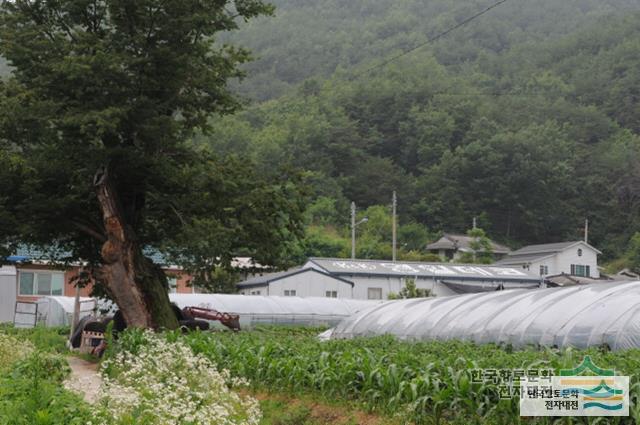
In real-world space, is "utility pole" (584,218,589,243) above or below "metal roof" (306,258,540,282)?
above

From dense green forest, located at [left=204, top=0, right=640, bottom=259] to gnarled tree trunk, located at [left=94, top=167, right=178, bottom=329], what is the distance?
39.3 metres

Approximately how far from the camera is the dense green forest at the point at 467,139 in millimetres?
70500

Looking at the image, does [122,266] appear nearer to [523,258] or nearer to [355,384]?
[355,384]

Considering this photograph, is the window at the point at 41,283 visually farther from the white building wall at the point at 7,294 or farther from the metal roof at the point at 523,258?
the metal roof at the point at 523,258

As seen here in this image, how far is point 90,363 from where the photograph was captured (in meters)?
21.2

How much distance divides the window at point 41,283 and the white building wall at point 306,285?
10.4 metres

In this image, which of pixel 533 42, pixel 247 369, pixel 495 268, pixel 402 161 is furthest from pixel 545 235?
pixel 247 369

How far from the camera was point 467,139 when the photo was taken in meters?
75.8

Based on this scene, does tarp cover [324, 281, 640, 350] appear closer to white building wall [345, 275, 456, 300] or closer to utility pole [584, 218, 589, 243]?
white building wall [345, 275, 456, 300]

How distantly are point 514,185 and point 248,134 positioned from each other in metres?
21.6

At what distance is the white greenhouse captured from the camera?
35713 mm

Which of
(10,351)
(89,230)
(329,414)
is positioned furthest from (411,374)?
(89,230)

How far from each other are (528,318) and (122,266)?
9.34m

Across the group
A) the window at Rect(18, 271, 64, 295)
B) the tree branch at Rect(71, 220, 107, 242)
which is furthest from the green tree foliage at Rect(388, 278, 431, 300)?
the tree branch at Rect(71, 220, 107, 242)
